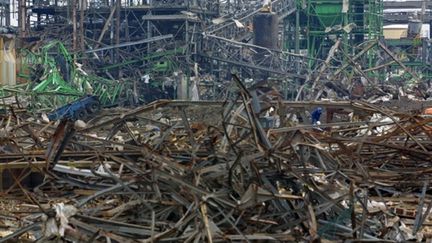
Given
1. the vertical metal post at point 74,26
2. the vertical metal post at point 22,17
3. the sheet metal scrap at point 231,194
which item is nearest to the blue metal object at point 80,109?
the vertical metal post at point 74,26

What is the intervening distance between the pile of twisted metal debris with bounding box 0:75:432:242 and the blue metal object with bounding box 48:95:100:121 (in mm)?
14344

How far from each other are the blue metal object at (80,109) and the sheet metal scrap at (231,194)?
14.5 metres

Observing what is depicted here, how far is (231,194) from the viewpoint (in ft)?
21.5

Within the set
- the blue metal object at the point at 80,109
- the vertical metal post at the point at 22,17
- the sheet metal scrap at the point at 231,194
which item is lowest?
the blue metal object at the point at 80,109

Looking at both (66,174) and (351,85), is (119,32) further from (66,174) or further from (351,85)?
(66,174)

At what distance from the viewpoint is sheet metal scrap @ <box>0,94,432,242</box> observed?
6.18 m

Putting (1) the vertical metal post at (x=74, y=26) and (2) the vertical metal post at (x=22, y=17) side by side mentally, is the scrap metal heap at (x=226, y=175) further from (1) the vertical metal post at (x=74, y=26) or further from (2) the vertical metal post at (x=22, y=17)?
(2) the vertical metal post at (x=22, y=17)

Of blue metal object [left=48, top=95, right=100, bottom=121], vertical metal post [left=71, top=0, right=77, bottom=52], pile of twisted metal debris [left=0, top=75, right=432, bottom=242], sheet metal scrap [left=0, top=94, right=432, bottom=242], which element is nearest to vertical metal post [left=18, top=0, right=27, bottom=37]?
vertical metal post [left=71, top=0, right=77, bottom=52]

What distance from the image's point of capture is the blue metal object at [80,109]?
2291 centimetres

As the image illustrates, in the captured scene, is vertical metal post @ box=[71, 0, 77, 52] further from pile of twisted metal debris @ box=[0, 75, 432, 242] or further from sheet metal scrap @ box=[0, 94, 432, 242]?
sheet metal scrap @ box=[0, 94, 432, 242]

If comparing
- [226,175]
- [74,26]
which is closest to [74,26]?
[74,26]

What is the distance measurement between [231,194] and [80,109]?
18394 millimetres

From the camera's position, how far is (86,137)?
927cm

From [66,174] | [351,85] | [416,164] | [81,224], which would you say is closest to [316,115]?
[416,164]
